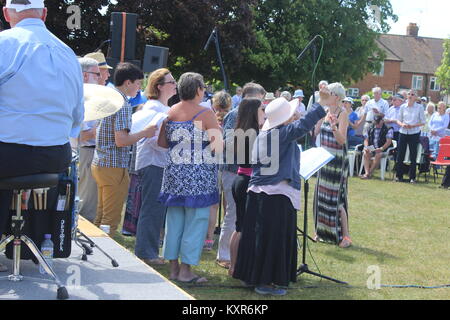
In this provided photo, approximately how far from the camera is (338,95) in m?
7.17

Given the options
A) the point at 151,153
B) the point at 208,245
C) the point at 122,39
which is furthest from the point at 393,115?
the point at 151,153

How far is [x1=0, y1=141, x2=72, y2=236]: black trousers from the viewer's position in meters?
3.96

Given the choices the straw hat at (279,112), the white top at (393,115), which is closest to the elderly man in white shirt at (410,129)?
the white top at (393,115)

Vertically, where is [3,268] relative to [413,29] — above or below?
below

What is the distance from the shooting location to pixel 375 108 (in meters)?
16.4

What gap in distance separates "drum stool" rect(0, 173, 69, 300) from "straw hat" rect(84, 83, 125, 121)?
0.85 m

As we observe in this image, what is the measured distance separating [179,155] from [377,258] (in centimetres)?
299

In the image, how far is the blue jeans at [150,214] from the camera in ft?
20.8

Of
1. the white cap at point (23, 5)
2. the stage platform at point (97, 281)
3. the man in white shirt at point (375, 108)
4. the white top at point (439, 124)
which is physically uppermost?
the white cap at point (23, 5)

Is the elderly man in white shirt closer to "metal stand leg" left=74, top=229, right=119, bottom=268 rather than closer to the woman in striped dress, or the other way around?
the woman in striped dress

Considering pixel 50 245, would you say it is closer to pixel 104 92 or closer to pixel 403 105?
pixel 104 92

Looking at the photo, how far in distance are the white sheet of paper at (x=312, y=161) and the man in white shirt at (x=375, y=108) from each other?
34.3ft

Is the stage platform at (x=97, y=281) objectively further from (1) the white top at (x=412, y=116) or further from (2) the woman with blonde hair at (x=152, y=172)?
(1) the white top at (x=412, y=116)

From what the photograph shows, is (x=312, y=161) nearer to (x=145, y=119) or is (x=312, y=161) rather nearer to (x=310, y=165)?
(x=310, y=165)
